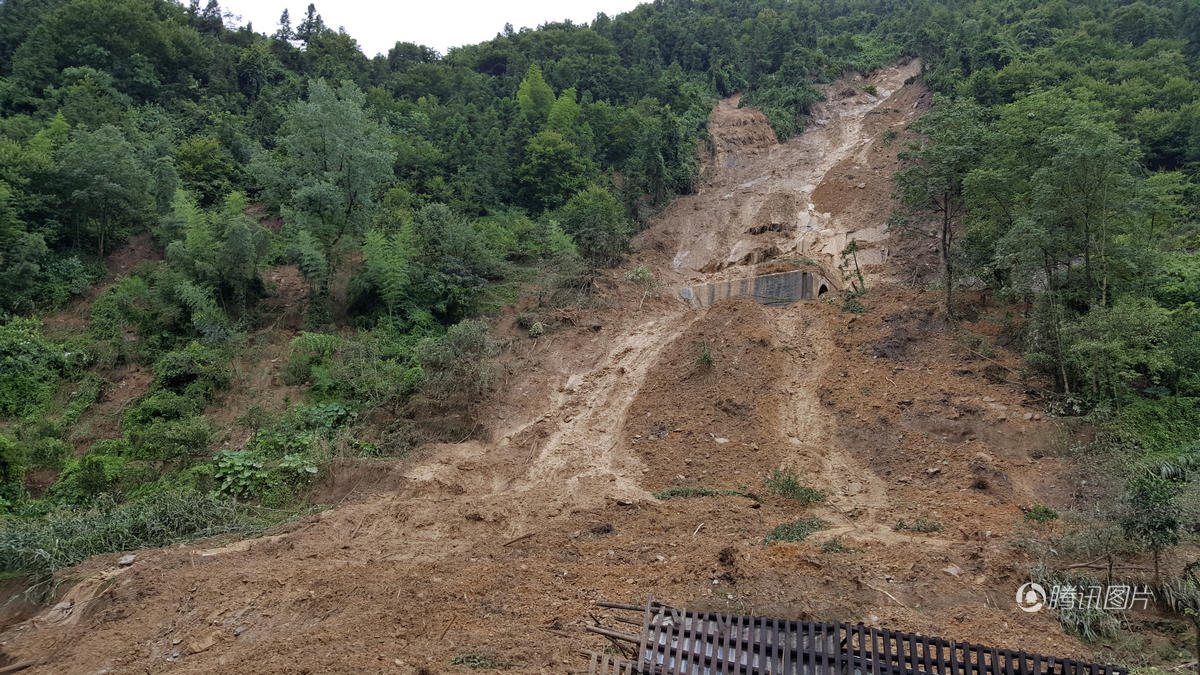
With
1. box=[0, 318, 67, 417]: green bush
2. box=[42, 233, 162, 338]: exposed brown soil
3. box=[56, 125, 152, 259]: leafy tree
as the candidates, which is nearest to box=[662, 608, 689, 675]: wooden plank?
box=[0, 318, 67, 417]: green bush

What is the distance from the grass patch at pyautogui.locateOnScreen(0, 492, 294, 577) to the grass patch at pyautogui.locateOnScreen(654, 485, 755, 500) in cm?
648

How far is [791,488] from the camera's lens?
10688 millimetres

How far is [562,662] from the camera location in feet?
19.6

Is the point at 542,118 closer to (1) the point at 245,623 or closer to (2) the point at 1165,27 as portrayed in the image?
(1) the point at 245,623

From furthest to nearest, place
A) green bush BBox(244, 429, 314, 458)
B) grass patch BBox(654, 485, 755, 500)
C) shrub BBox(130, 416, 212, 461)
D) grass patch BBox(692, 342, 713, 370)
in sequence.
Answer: grass patch BBox(692, 342, 713, 370)
green bush BBox(244, 429, 314, 458)
shrub BBox(130, 416, 212, 461)
grass patch BBox(654, 485, 755, 500)

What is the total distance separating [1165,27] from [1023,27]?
620 cm

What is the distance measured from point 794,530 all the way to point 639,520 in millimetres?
2349

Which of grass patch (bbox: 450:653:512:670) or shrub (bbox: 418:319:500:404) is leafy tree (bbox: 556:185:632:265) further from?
grass patch (bbox: 450:653:512:670)

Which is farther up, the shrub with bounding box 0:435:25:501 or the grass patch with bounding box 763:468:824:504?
the shrub with bounding box 0:435:25:501

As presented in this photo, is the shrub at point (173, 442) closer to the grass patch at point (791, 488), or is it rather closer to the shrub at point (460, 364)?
the shrub at point (460, 364)

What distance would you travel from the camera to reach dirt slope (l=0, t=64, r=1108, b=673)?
6766 millimetres

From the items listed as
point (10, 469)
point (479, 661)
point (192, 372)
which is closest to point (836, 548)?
point (479, 661)

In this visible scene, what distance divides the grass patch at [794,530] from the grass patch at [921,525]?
1.11m

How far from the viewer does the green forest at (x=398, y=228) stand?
1100 centimetres
